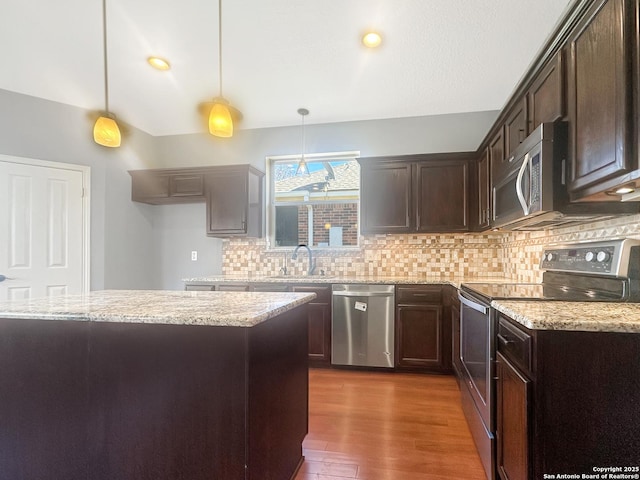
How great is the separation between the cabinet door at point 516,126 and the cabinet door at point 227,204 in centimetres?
259

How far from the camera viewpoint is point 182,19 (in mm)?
2299

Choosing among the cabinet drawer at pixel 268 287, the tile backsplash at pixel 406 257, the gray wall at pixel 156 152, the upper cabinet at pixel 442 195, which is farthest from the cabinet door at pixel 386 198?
the cabinet drawer at pixel 268 287

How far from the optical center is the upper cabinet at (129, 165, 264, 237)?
375 cm

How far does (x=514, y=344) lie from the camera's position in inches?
54.7

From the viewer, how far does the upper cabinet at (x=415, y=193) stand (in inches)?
133

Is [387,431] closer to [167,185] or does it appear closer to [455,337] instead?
[455,337]

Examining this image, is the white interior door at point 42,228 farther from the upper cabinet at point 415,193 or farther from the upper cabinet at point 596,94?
the upper cabinet at point 596,94

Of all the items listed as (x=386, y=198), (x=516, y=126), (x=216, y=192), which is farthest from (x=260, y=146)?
(x=516, y=126)

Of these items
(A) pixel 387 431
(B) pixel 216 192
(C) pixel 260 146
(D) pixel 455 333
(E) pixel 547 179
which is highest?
(C) pixel 260 146

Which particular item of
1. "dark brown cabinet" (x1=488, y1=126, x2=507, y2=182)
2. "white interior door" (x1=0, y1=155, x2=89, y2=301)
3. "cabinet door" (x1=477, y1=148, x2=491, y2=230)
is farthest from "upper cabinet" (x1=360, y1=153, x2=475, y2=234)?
"white interior door" (x1=0, y1=155, x2=89, y2=301)

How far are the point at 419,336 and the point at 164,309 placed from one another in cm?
246

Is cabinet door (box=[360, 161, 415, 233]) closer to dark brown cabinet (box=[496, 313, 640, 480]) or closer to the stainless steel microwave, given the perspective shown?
the stainless steel microwave

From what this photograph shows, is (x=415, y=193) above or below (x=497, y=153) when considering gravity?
below

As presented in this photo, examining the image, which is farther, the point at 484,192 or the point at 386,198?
the point at 386,198
